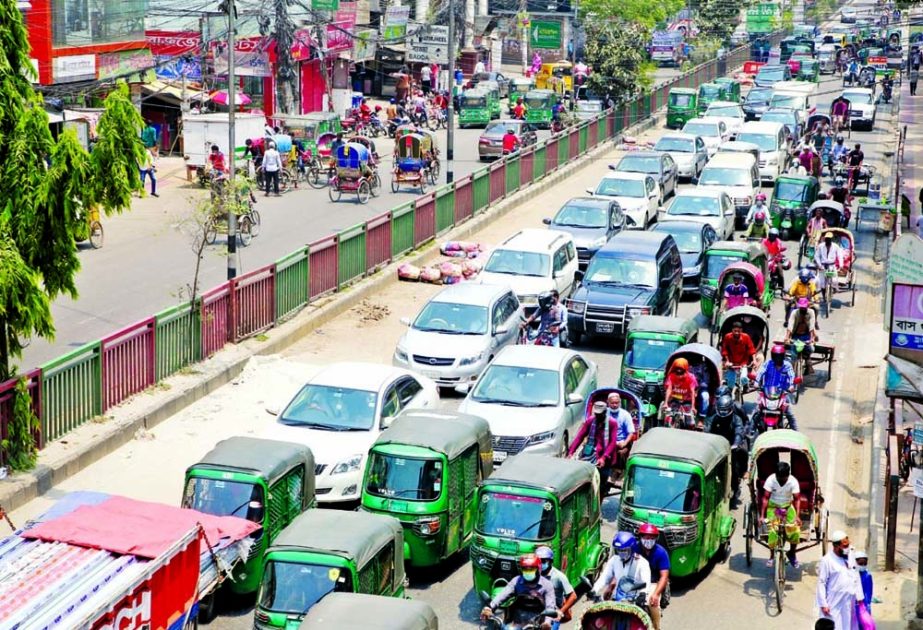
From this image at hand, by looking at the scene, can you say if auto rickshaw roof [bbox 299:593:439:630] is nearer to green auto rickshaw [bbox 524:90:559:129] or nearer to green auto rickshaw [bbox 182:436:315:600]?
green auto rickshaw [bbox 182:436:315:600]

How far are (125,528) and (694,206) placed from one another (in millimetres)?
23140

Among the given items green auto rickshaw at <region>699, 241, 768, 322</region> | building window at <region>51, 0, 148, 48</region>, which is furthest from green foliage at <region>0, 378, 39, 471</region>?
building window at <region>51, 0, 148, 48</region>

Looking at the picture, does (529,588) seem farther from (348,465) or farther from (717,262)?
(717,262)

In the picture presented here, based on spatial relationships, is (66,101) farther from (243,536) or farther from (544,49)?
(544,49)

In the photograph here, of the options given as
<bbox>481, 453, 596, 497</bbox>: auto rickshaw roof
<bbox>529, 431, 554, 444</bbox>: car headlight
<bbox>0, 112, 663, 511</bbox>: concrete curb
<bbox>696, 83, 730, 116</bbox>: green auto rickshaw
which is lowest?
<bbox>0, 112, 663, 511</bbox>: concrete curb

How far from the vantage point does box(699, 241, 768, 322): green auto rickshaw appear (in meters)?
28.0

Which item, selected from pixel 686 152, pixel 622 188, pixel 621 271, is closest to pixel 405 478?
pixel 621 271

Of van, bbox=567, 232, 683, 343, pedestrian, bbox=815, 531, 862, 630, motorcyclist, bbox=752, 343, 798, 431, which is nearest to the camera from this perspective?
pedestrian, bbox=815, 531, 862, 630

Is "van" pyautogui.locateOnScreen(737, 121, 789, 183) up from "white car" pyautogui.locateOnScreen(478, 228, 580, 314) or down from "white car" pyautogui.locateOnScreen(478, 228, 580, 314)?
up

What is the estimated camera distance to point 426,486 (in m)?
16.3

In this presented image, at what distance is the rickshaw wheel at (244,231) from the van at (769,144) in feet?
53.7

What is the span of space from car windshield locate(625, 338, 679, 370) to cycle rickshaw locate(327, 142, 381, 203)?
19.5 m

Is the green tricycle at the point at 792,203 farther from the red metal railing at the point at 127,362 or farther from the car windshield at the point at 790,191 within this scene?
the red metal railing at the point at 127,362

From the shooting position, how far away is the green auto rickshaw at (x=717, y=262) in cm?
2800
